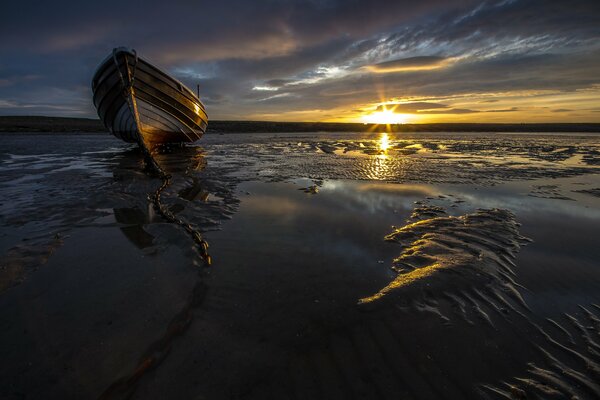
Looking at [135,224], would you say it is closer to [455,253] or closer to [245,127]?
[455,253]

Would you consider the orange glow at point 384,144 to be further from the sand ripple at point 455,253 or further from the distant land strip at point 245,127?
the distant land strip at point 245,127

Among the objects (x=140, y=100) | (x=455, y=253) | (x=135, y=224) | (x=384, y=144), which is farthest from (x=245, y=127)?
(x=455, y=253)

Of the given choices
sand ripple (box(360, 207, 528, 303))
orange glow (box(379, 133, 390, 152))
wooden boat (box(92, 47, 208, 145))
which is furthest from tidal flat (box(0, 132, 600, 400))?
orange glow (box(379, 133, 390, 152))

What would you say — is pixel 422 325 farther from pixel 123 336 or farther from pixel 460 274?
pixel 123 336

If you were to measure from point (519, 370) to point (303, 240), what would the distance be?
2811mm

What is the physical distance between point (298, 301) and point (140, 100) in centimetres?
1241

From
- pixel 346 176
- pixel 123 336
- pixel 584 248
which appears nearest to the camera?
pixel 123 336

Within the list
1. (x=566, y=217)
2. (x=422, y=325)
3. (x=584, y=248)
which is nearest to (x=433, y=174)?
(x=566, y=217)

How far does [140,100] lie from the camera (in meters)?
11.9

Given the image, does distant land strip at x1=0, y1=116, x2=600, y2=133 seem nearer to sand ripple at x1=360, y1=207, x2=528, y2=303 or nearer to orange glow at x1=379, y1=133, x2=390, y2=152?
orange glow at x1=379, y1=133, x2=390, y2=152

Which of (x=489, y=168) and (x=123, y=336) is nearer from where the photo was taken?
(x=123, y=336)

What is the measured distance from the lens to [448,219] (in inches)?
207

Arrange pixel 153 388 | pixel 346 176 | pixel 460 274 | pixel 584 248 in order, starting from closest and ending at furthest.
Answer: pixel 153 388 → pixel 460 274 → pixel 584 248 → pixel 346 176

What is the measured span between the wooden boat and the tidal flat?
6.79 metres
